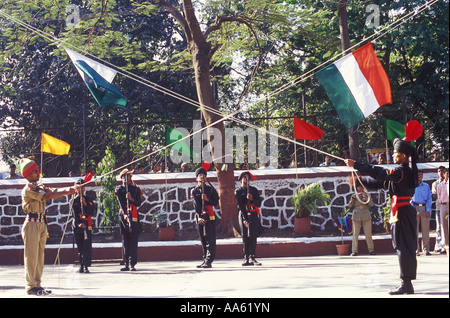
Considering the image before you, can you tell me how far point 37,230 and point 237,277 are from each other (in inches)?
129

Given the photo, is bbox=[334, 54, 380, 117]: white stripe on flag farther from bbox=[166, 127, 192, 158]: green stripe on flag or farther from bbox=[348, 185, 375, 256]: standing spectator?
bbox=[166, 127, 192, 158]: green stripe on flag

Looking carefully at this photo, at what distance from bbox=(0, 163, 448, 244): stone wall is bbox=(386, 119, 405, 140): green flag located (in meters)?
1.03

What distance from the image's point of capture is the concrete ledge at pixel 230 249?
14.2 m

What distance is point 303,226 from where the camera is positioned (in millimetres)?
15117

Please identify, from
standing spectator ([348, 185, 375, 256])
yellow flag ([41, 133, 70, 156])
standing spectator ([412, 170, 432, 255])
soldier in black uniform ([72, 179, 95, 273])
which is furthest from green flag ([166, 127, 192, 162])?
standing spectator ([412, 170, 432, 255])

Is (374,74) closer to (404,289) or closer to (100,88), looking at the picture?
(404,289)

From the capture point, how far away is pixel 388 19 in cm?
2028

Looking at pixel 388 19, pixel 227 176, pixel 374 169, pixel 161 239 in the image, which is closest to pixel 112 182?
pixel 161 239

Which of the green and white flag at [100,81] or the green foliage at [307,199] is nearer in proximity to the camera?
the green and white flag at [100,81]

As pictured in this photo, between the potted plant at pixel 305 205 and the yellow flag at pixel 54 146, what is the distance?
5582mm

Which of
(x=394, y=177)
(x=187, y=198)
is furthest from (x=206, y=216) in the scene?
(x=394, y=177)

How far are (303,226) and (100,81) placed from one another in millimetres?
5993

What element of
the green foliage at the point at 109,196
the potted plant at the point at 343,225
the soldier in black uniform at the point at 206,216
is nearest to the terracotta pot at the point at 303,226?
the potted plant at the point at 343,225

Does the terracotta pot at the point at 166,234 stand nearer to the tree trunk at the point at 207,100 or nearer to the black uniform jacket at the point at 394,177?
the tree trunk at the point at 207,100
